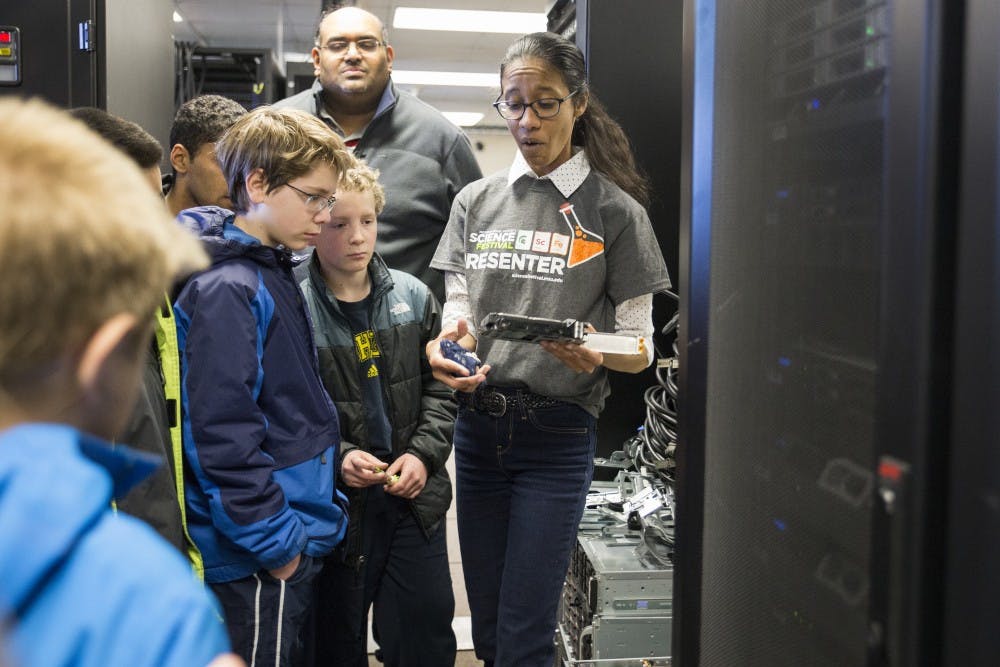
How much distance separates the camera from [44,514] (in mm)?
503

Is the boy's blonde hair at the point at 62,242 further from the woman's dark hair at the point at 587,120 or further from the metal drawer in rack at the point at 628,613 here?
the metal drawer in rack at the point at 628,613

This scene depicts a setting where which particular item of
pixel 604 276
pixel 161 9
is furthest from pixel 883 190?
pixel 161 9

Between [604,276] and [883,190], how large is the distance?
1266 millimetres

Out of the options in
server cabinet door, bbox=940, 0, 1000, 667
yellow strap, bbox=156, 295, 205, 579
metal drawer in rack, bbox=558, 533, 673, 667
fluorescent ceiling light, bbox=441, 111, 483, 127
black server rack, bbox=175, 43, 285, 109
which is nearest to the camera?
server cabinet door, bbox=940, 0, 1000, 667

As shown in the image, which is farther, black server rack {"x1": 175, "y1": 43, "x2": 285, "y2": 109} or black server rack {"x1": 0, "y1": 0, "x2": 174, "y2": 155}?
black server rack {"x1": 175, "y1": 43, "x2": 285, "y2": 109}

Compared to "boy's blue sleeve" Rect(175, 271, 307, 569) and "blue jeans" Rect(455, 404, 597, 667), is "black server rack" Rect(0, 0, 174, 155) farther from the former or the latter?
"blue jeans" Rect(455, 404, 597, 667)

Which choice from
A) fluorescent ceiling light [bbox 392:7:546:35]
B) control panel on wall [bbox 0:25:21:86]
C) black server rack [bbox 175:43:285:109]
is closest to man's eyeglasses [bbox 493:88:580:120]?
A: control panel on wall [bbox 0:25:21:86]

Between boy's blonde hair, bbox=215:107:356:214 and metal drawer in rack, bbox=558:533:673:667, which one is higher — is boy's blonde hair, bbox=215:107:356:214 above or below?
above

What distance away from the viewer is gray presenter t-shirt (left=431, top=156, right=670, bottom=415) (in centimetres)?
201

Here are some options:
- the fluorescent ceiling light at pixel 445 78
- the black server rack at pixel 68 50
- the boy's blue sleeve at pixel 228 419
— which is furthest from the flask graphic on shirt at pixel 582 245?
the fluorescent ceiling light at pixel 445 78

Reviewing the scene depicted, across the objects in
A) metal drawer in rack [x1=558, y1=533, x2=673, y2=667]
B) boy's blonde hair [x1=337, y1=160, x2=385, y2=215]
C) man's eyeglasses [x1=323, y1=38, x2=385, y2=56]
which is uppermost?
man's eyeglasses [x1=323, y1=38, x2=385, y2=56]

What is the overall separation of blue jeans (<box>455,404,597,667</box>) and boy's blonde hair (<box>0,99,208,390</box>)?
4.82ft

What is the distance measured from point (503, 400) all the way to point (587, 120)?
0.69m

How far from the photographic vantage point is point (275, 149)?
1778 millimetres
